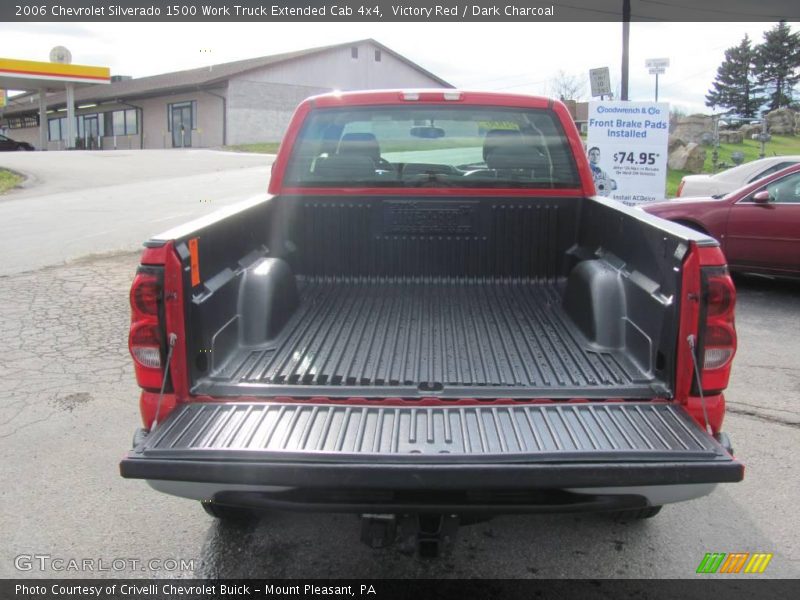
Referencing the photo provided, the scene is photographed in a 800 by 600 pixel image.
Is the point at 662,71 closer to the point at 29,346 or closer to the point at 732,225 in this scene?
the point at 732,225

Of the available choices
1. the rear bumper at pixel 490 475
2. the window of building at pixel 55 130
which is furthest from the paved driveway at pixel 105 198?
the window of building at pixel 55 130

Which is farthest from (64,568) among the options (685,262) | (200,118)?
(200,118)

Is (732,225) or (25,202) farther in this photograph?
(25,202)

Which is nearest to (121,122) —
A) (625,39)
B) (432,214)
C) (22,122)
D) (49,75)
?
(49,75)

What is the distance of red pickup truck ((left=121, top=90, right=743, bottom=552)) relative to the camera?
2.36 meters

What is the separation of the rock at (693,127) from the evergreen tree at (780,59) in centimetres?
3585

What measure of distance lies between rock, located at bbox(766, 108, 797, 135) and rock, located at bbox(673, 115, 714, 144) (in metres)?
13.5

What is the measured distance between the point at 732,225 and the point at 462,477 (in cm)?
727

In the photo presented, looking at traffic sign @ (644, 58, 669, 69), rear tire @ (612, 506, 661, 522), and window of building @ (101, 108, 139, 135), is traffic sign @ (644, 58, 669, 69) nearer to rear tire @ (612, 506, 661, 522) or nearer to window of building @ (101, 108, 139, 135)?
rear tire @ (612, 506, 661, 522)

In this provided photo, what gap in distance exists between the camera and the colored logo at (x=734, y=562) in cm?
305

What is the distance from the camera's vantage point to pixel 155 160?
95.8 ft

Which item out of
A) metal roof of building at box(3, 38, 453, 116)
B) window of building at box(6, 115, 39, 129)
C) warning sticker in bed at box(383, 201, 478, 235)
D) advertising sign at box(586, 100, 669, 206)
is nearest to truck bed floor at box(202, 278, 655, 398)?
warning sticker in bed at box(383, 201, 478, 235)

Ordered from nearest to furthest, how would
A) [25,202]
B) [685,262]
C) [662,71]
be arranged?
[685,262], [662,71], [25,202]

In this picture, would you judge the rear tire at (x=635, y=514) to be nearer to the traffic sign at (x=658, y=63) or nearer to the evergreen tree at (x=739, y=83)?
the traffic sign at (x=658, y=63)
